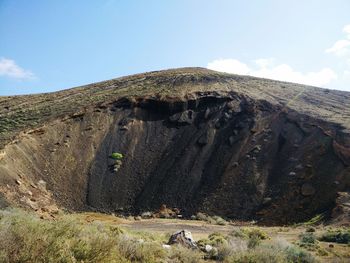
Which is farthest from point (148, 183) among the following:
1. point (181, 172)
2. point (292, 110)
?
point (292, 110)

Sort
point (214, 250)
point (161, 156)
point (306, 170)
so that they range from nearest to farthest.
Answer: point (214, 250) → point (306, 170) → point (161, 156)

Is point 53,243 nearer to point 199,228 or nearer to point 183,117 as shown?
point 199,228

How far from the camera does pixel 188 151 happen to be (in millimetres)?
36469

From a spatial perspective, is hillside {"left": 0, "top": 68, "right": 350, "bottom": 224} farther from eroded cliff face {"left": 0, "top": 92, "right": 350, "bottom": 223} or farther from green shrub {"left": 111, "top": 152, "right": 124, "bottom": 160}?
green shrub {"left": 111, "top": 152, "right": 124, "bottom": 160}

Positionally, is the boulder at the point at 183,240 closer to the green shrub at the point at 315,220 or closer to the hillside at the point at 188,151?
the green shrub at the point at 315,220

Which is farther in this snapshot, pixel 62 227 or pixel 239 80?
pixel 239 80

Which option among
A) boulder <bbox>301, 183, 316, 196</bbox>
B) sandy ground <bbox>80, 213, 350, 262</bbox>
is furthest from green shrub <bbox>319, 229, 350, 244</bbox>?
boulder <bbox>301, 183, 316, 196</bbox>

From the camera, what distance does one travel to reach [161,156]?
3709cm

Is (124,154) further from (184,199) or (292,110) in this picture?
(292,110)

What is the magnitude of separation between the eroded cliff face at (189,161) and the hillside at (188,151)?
9 cm

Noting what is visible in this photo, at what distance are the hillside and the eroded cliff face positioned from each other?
0.29 feet

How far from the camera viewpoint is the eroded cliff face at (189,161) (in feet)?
96.3

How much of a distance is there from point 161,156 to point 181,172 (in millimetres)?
3553

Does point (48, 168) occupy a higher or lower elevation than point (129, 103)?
lower
